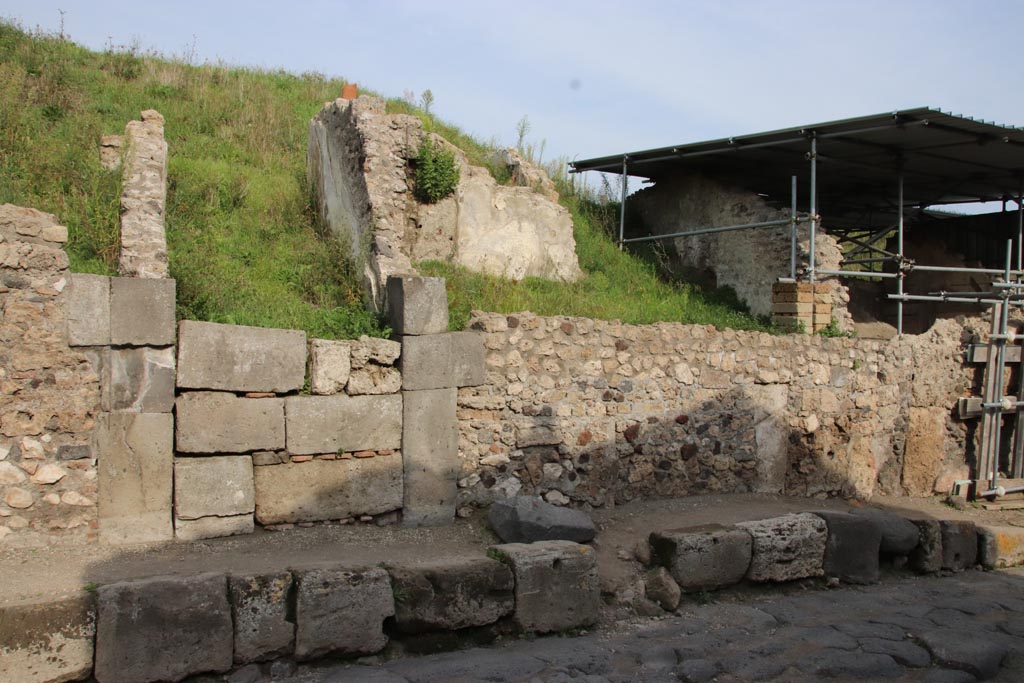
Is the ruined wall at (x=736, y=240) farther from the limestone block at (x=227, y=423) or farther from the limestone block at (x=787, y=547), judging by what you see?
the limestone block at (x=227, y=423)

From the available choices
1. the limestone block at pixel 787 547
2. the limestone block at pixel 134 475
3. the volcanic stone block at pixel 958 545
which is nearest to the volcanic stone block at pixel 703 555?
the limestone block at pixel 787 547

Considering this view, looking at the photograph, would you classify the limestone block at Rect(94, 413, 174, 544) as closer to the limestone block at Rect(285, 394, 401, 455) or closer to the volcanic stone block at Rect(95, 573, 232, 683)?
the limestone block at Rect(285, 394, 401, 455)

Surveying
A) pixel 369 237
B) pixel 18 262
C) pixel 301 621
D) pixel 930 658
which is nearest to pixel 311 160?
pixel 369 237

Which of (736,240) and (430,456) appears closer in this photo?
(430,456)

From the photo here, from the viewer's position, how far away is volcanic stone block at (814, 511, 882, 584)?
7.52 meters

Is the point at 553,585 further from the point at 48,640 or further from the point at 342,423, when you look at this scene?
the point at 48,640

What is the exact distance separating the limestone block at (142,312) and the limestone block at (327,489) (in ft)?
4.13

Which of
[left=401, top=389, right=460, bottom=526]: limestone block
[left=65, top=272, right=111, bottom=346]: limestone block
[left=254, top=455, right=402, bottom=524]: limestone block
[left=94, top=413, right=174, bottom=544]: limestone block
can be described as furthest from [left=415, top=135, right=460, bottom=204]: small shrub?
[left=94, top=413, right=174, bottom=544]: limestone block

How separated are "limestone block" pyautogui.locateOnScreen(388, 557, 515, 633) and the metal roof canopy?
7.18m

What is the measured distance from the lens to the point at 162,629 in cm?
482

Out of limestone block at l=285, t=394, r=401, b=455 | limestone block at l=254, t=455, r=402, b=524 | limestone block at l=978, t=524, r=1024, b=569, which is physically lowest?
limestone block at l=978, t=524, r=1024, b=569

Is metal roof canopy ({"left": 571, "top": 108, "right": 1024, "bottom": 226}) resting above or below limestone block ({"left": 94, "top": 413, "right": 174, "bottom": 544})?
above

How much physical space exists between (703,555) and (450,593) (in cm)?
224

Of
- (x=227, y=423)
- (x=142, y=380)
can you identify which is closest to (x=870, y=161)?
(x=227, y=423)
